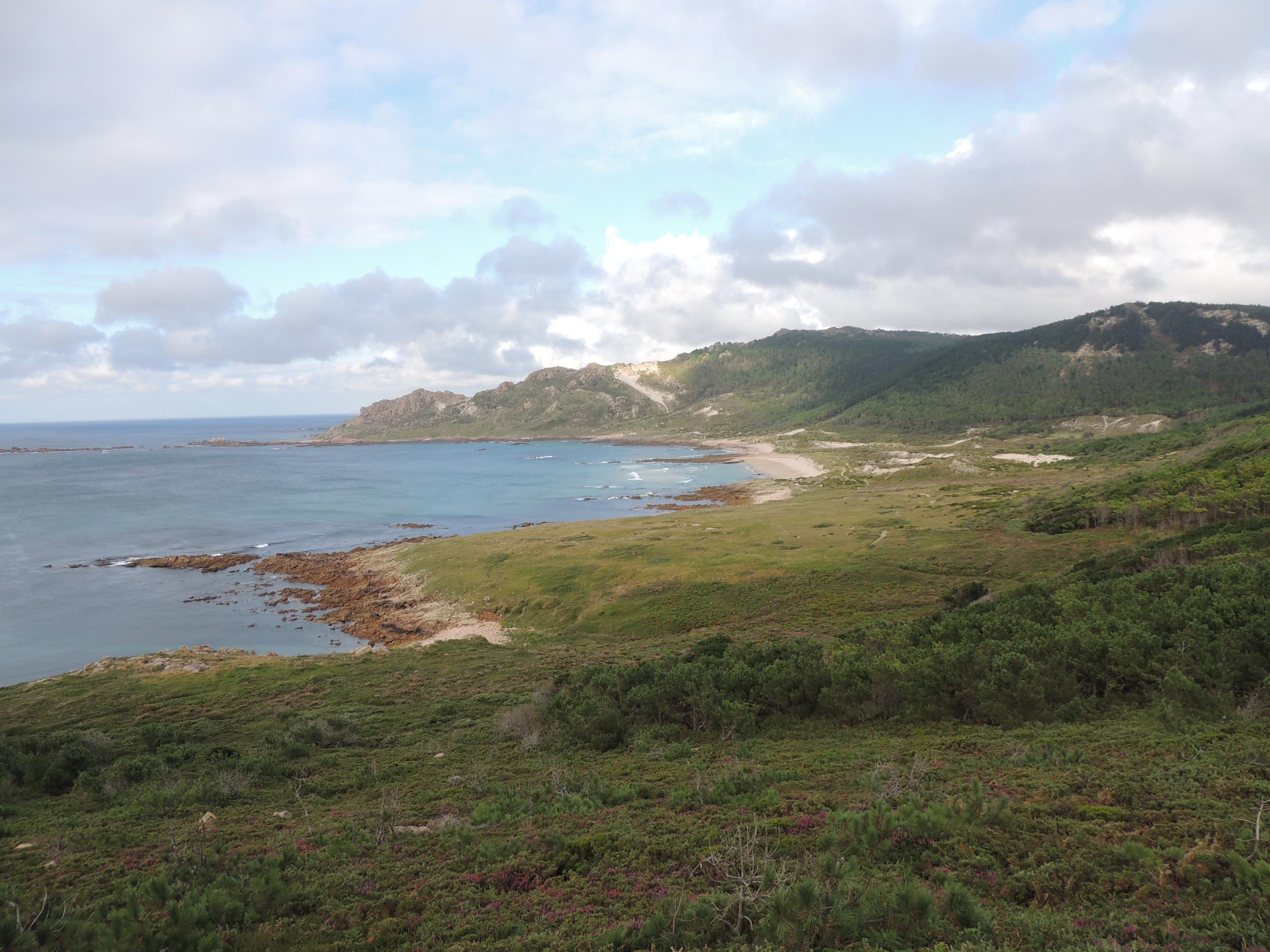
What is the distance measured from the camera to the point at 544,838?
1251 centimetres

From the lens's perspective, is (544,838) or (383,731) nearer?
(544,838)

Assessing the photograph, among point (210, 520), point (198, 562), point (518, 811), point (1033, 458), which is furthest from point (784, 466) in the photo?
point (518, 811)

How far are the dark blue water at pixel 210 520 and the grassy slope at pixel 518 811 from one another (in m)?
18.3

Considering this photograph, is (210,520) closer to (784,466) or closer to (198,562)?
(198,562)

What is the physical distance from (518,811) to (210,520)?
340 feet

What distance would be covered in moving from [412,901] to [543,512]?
3797 inches

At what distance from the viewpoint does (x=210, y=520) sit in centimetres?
9612

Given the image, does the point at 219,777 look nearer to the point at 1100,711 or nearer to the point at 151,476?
the point at 1100,711

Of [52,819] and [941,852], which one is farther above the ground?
[941,852]

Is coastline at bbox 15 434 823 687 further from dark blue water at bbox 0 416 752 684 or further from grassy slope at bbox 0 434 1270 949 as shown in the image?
grassy slope at bbox 0 434 1270 949

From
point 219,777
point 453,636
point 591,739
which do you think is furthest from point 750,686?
point 453,636

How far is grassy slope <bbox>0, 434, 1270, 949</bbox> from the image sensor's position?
9234 millimetres

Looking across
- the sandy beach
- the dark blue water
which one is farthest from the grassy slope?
the sandy beach

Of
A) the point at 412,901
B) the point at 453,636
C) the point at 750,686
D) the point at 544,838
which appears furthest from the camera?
the point at 453,636
